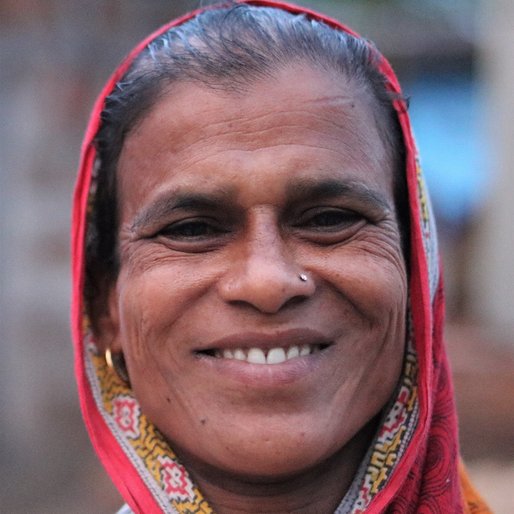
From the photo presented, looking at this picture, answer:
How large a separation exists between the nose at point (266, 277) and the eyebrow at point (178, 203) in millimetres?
113

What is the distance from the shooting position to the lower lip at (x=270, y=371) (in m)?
2.03

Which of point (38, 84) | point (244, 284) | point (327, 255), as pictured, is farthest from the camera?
point (38, 84)

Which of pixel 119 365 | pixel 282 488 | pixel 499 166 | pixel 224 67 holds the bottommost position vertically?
pixel 499 166

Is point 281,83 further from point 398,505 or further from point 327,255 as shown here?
point 398,505

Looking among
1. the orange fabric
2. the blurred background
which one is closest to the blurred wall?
the blurred background

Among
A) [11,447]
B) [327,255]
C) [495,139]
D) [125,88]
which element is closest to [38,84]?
[11,447]

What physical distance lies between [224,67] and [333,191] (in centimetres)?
38

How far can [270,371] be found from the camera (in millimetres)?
2035

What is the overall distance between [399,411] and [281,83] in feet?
2.72

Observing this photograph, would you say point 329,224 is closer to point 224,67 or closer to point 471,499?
point 224,67

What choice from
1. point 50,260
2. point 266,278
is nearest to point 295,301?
point 266,278

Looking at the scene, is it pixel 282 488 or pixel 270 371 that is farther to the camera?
pixel 282 488

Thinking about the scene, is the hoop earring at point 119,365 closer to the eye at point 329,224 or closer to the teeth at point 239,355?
the teeth at point 239,355

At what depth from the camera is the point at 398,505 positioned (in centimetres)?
223
